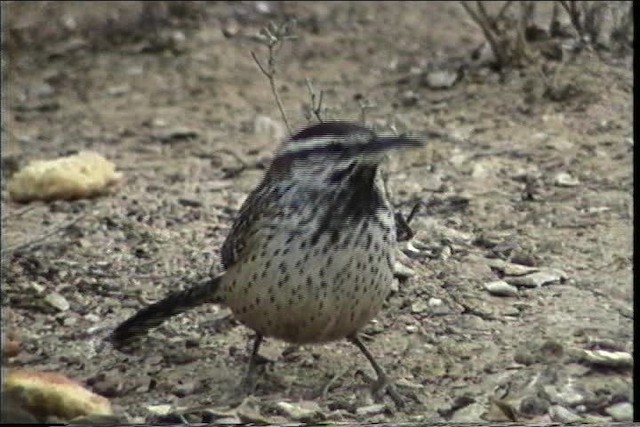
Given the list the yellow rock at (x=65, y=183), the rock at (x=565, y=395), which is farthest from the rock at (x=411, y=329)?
the yellow rock at (x=65, y=183)

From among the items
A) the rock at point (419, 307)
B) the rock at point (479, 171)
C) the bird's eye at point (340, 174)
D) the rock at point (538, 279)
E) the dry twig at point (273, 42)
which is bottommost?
the rock at point (419, 307)

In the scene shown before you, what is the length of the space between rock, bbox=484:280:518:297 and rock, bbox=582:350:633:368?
0.15 meters

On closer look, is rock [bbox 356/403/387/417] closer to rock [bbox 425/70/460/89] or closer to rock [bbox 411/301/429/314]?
rock [bbox 411/301/429/314]

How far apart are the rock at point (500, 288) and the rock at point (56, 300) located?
0.74m

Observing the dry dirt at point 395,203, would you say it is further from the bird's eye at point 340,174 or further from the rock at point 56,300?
the bird's eye at point 340,174

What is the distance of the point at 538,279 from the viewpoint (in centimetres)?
229

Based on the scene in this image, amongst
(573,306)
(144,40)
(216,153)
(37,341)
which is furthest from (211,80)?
(573,306)

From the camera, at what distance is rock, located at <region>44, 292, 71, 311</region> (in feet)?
8.28

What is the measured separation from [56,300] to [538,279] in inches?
32.7

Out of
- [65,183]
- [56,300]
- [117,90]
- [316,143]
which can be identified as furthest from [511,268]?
[117,90]

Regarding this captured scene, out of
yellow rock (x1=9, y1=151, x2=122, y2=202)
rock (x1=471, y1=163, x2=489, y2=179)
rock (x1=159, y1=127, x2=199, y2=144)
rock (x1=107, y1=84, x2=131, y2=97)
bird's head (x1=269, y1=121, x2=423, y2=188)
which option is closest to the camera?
bird's head (x1=269, y1=121, x2=423, y2=188)

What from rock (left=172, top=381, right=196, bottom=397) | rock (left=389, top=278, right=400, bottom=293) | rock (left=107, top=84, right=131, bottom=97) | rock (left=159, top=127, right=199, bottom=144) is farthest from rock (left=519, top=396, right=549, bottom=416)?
rock (left=107, top=84, right=131, bottom=97)

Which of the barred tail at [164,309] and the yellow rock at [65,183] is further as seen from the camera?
the yellow rock at [65,183]

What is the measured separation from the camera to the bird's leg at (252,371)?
225cm
